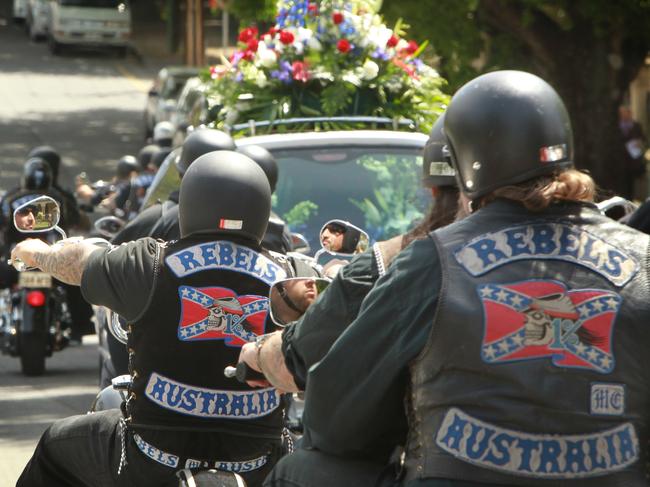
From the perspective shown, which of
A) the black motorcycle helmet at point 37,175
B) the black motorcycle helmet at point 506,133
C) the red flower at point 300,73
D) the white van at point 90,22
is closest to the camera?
the black motorcycle helmet at point 506,133

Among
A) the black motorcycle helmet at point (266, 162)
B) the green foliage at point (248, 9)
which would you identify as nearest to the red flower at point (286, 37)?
the black motorcycle helmet at point (266, 162)

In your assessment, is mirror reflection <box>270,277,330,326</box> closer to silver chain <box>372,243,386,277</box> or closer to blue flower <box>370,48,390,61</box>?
silver chain <box>372,243,386,277</box>

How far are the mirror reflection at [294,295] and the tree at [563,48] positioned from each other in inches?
520

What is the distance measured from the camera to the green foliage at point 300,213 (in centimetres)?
817

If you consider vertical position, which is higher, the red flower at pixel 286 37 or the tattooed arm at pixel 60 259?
the tattooed arm at pixel 60 259

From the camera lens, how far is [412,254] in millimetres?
3125

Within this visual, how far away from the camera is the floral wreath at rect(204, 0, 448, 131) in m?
9.71

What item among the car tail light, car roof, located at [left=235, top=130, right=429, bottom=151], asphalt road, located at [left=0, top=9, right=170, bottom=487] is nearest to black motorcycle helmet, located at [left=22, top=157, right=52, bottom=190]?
the car tail light

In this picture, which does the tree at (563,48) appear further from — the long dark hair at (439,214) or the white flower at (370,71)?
the long dark hair at (439,214)

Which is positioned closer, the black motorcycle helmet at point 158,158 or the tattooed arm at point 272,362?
the tattooed arm at point 272,362

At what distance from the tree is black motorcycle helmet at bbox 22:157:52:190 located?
583 cm

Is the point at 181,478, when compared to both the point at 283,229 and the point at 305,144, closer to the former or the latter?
the point at 283,229

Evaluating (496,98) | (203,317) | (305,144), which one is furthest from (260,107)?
(496,98)

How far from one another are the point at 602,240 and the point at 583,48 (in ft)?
46.9
